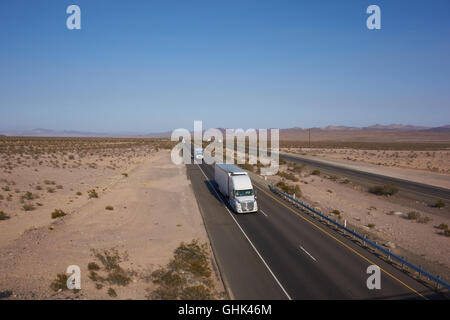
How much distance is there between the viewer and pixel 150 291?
11.3 m

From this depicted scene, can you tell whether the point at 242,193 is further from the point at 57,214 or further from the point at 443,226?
the point at 443,226

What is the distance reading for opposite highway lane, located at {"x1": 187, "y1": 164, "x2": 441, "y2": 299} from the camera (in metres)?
11.7

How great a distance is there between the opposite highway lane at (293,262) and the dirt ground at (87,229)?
129 cm

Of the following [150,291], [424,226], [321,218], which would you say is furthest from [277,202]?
[150,291]

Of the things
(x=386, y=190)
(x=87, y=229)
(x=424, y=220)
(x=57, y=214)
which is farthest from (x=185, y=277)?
(x=386, y=190)

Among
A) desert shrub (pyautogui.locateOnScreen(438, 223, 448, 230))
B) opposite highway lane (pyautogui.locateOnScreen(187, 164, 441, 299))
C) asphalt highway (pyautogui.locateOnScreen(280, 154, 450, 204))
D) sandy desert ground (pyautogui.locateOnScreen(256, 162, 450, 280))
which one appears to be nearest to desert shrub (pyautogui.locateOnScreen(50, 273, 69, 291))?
opposite highway lane (pyautogui.locateOnScreen(187, 164, 441, 299))

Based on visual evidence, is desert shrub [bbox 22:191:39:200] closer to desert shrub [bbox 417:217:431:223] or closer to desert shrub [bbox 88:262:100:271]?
desert shrub [bbox 88:262:100:271]

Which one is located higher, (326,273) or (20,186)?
(20,186)

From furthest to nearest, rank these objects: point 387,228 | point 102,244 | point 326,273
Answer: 1. point 387,228
2. point 102,244
3. point 326,273

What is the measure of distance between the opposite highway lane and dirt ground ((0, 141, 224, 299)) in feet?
4.24

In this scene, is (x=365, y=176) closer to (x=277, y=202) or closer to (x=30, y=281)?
(x=277, y=202)

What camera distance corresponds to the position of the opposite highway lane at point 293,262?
11.7 m

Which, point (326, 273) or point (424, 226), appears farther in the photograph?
point (424, 226)

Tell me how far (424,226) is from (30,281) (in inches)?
1070
